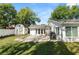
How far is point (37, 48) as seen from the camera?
685 cm

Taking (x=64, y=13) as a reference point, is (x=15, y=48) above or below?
below

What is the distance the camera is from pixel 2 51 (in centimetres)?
685

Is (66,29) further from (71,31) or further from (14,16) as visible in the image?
(14,16)

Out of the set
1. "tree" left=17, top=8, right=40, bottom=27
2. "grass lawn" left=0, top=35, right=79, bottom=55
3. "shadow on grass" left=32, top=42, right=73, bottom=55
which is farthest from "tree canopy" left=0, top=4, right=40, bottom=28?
"shadow on grass" left=32, top=42, right=73, bottom=55

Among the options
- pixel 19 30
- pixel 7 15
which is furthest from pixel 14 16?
pixel 19 30

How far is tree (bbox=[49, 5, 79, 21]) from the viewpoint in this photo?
6863 mm

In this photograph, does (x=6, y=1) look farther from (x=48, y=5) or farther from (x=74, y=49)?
(x=74, y=49)

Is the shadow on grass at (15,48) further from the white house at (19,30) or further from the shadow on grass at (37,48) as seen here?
the white house at (19,30)

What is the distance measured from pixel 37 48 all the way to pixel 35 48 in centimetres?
3

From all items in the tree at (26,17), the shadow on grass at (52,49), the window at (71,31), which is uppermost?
the tree at (26,17)

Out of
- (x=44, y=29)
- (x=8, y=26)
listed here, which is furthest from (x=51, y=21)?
(x=8, y=26)

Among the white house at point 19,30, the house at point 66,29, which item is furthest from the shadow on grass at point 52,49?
the white house at point 19,30

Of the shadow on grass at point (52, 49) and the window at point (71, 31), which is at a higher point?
the window at point (71, 31)

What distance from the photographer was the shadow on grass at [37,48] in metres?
6.84
